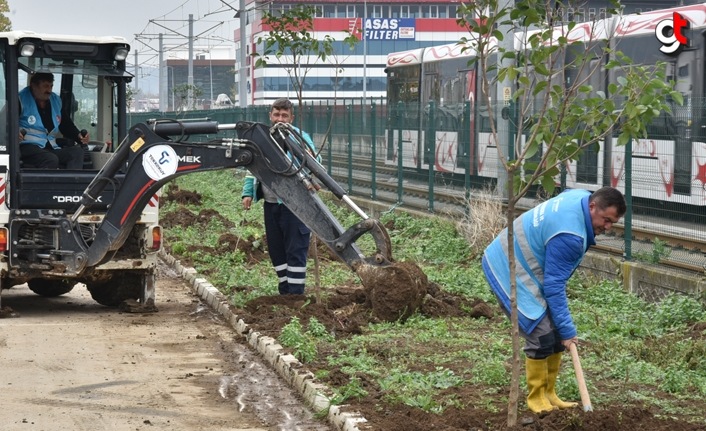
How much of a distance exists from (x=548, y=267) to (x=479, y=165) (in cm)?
1107

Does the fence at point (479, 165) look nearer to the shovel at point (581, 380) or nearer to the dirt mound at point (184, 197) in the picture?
the shovel at point (581, 380)

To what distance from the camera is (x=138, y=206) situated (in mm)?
11148

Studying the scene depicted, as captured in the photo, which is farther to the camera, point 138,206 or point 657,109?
point 138,206

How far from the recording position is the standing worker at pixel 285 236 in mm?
12070

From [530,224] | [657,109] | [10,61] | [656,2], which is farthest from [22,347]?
[656,2]

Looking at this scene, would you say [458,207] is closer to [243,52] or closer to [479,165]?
[479,165]

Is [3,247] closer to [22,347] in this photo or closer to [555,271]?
[22,347]

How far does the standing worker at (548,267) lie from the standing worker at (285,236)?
4.51 m

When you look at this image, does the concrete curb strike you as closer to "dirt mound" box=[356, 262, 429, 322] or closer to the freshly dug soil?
the freshly dug soil

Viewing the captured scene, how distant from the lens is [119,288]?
1324 cm

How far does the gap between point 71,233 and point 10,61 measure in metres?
1.96

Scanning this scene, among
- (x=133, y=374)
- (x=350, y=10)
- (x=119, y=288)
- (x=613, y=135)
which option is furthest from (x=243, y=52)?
(x=350, y=10)

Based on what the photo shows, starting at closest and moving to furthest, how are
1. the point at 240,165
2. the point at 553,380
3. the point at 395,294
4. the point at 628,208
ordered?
the point at 553,380
the point at 240,165
the point at 395,294
the point at 628,208

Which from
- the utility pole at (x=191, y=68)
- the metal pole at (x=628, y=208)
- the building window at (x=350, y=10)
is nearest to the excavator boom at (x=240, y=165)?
the metal pole at (x=628, y=208)
